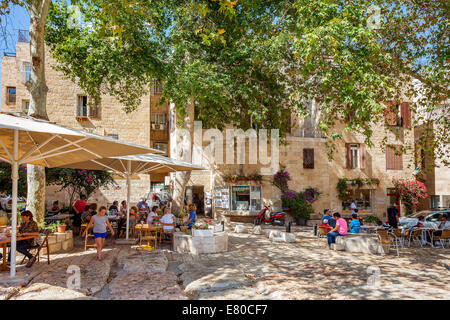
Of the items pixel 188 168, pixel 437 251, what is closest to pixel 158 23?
pixel 188 168

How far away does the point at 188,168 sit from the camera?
34.3ft

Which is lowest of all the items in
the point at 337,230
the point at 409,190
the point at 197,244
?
the point at 197,244

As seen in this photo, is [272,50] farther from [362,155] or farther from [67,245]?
[362,155]

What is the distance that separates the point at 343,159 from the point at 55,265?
58.8ft

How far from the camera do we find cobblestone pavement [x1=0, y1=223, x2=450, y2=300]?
17.2 ft

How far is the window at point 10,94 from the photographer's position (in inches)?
838

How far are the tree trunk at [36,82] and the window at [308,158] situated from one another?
14917 millimetres

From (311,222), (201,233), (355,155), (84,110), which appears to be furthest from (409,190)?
(84,110)

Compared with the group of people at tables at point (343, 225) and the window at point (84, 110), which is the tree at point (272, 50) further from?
the window at point (84, 110)

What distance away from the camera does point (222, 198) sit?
19.1 m

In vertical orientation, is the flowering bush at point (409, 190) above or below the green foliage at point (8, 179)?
below

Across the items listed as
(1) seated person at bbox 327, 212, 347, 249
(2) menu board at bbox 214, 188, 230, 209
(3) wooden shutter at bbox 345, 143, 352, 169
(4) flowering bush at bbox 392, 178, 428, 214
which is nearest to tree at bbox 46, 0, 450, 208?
(1) seated person at bbox 327, 212, 347, 249

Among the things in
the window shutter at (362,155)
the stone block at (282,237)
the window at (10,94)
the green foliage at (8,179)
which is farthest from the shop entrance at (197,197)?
the window at (10,94)

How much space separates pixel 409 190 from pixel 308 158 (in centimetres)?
689
